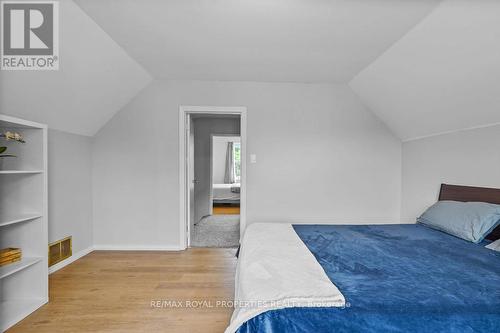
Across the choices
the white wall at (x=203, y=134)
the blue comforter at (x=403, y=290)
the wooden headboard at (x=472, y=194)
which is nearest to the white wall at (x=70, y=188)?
the white wall at (x=203, y=134)

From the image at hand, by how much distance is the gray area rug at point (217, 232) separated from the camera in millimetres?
3549

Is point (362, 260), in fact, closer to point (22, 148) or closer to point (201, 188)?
point (22, 148)

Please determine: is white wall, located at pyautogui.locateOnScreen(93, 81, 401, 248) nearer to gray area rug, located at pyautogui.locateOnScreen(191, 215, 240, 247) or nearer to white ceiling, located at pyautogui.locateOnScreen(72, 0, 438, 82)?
white ceiling, located at pyautogui.locateOnScreen(72, 0, 438, 82)

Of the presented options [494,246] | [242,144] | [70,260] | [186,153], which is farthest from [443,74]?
[70,260]

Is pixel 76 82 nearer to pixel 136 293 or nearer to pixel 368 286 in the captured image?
pixel 136 293

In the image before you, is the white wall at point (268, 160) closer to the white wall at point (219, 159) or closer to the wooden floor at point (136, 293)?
the wooden floor at point (136, 293)

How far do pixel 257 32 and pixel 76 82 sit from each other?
6.03ft

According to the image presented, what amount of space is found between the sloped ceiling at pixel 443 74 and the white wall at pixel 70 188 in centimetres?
367

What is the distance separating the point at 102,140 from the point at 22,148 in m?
1.29

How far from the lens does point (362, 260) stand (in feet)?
4.93

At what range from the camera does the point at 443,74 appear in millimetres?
2148

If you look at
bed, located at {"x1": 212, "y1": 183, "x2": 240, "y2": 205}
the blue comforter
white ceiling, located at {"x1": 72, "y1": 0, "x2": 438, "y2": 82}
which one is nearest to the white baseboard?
white ceiling, located at {"x1": 72, "y1": 0, "x2": 438, "y2": 82}

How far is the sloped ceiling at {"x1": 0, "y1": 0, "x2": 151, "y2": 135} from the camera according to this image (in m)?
1.92

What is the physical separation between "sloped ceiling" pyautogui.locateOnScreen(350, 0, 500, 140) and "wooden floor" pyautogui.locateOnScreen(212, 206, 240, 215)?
4.16m
